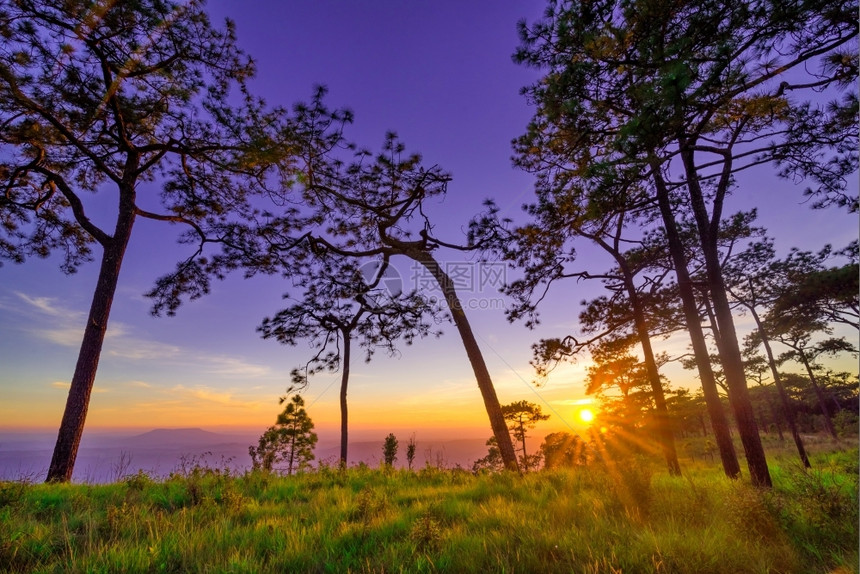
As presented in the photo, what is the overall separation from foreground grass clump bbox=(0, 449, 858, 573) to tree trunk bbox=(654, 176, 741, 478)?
13.2 feet

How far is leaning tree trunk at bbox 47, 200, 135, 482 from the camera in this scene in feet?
24.7

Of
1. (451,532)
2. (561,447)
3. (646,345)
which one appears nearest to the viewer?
(451,532)

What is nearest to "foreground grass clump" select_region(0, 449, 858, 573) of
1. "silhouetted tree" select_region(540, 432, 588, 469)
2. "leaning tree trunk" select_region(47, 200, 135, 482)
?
"leaning tree trunk" select_region(47, 200, 135, 482)

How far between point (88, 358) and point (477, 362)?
365 inches

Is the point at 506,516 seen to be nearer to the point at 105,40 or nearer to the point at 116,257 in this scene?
the point at 116,257

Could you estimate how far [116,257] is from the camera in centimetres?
891

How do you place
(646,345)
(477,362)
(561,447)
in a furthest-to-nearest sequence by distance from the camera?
(561,447) → (646,345) → (477,362)

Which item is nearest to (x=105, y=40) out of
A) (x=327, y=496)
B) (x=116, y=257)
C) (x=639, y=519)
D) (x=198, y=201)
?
(x=198, y=201)

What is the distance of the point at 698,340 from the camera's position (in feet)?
26.0

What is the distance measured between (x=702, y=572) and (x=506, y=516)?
1696 millimetres

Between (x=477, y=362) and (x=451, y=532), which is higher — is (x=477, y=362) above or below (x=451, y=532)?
above

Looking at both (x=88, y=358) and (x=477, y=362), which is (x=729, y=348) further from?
(x=88, y=358)

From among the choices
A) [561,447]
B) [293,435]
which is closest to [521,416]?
[561,447]

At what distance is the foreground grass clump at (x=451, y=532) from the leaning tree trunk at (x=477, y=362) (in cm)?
361
